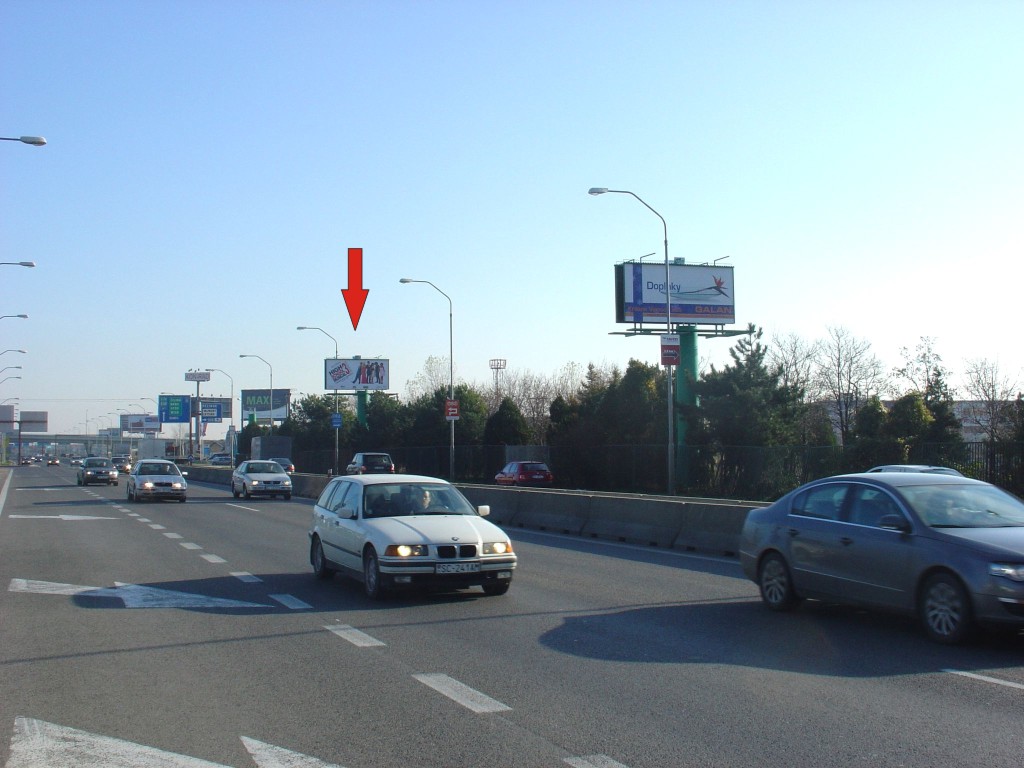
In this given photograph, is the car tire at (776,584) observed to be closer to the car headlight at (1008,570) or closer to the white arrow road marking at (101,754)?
the car headlight at (1008,570)

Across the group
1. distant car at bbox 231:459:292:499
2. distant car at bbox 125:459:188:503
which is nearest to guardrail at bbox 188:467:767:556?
distant car at bbox 125:459:188:503

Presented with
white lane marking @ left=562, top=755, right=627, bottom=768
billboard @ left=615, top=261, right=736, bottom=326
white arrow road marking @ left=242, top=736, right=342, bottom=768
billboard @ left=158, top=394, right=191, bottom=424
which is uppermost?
billboard @ left=615, top=261, right=736, bottom=326

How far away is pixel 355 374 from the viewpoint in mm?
94938

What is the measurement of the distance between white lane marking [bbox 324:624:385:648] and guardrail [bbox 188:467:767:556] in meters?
9.06

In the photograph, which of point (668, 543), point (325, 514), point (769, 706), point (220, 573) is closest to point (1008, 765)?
point (769, 706)

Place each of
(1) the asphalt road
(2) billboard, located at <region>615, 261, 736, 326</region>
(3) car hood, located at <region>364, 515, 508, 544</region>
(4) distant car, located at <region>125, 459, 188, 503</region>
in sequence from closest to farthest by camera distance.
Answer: (1) the asphalt road → (3) car hood, located at <region>364, 515, 508, 544</region> → (4) distant car, located at <region>125, 459, 188, 503</region> → (2) billboard, located at <region>615, 261, 736, 326</region>

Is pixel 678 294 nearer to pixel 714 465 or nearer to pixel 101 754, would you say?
pixel 714 465

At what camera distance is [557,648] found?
30.1 ft

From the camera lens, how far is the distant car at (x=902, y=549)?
28.7 feet

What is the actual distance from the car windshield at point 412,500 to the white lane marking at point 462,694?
4.82 m

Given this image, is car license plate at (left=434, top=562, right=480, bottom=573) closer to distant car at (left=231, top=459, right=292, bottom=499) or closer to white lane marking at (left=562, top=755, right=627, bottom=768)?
white lane marking at (left=562, top=755, right=627, bottom=768)

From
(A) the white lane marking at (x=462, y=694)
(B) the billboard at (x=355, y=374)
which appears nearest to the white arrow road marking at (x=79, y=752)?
(A) the white lane marking at (x=462, y=694)

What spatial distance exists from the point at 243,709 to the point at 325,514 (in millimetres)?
7131

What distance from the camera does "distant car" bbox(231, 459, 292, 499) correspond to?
39.2 meters
